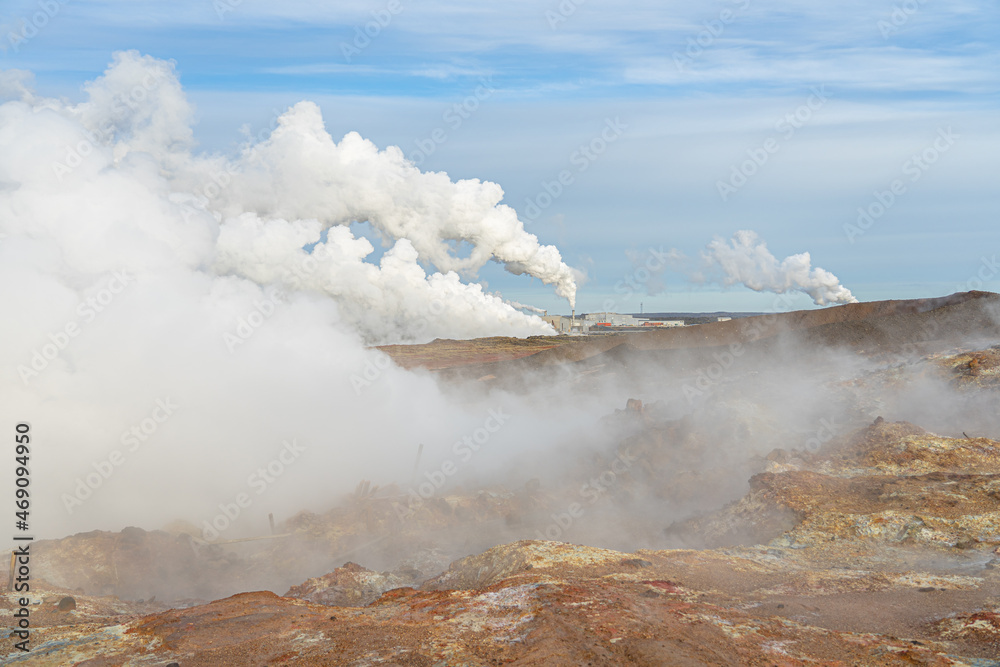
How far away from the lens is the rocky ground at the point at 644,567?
7.85 metres

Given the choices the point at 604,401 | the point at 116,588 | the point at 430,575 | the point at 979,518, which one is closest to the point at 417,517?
the point at 430,575

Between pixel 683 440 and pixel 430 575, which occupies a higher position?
pixel 683 440

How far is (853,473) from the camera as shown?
15.6 m

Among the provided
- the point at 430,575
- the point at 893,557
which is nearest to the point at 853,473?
the point at 893,557

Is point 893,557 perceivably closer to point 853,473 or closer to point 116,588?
point 853,473

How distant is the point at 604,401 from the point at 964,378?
1440cm

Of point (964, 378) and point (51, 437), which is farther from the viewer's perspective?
point (964, 378)

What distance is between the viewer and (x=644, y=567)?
35.2 feet

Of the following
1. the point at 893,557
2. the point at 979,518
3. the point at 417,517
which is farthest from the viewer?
the point at 417,517

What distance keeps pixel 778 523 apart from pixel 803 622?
4.84 m

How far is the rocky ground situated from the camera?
7852 mm

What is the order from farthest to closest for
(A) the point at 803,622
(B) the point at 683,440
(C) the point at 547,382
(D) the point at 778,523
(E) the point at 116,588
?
(C) the point at 547,382
(B) the point at 683,440
(E) the point at 116,588
(D) the point at 778,523
(A) the point at 803,622

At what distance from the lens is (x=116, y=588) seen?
46.6 ft

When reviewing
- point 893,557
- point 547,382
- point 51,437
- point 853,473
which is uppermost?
point 547,382
